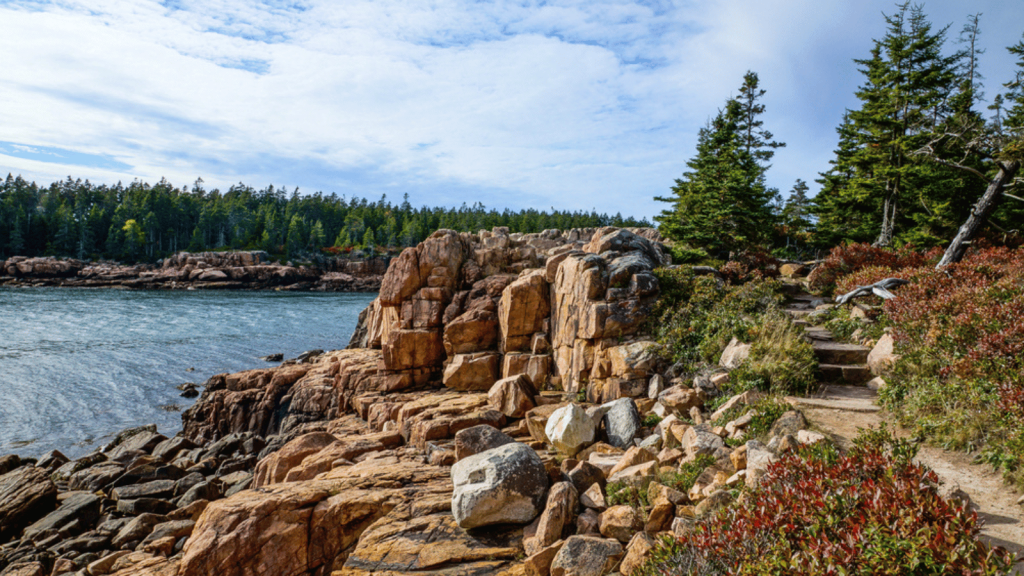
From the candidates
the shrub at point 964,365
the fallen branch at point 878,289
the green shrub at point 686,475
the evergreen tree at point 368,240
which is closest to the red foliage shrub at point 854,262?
the fallen branch at point 878,289

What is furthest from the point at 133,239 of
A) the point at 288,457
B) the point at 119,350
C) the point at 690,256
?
the point at 690,256

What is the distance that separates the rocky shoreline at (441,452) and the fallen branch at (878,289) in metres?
5.29

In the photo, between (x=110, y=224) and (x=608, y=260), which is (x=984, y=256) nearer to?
(x=608, y=260)

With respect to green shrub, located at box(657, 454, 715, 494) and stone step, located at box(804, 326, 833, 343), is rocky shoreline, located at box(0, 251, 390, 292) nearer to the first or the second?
stone step, located at box(804, 326, 833, 343)

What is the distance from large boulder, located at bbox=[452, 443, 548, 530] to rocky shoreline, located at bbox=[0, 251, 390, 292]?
94224 mm

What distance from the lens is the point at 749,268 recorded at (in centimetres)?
2172

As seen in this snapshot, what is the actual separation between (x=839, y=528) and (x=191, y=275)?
363 ft

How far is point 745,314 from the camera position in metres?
14.7

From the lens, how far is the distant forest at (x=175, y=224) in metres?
103

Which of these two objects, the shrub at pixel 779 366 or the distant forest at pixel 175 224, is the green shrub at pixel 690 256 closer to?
the shrub at pixel 779 366

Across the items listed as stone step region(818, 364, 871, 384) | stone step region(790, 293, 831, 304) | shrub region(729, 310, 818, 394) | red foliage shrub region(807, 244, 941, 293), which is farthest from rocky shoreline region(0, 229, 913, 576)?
red foliage shrub region(807, 244, 941, 293)

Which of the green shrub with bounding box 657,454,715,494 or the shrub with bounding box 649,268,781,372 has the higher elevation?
the shrub with bounding box 649,268,781,372

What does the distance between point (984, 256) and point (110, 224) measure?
152 meters

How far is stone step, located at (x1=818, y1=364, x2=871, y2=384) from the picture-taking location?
36.2 feet
